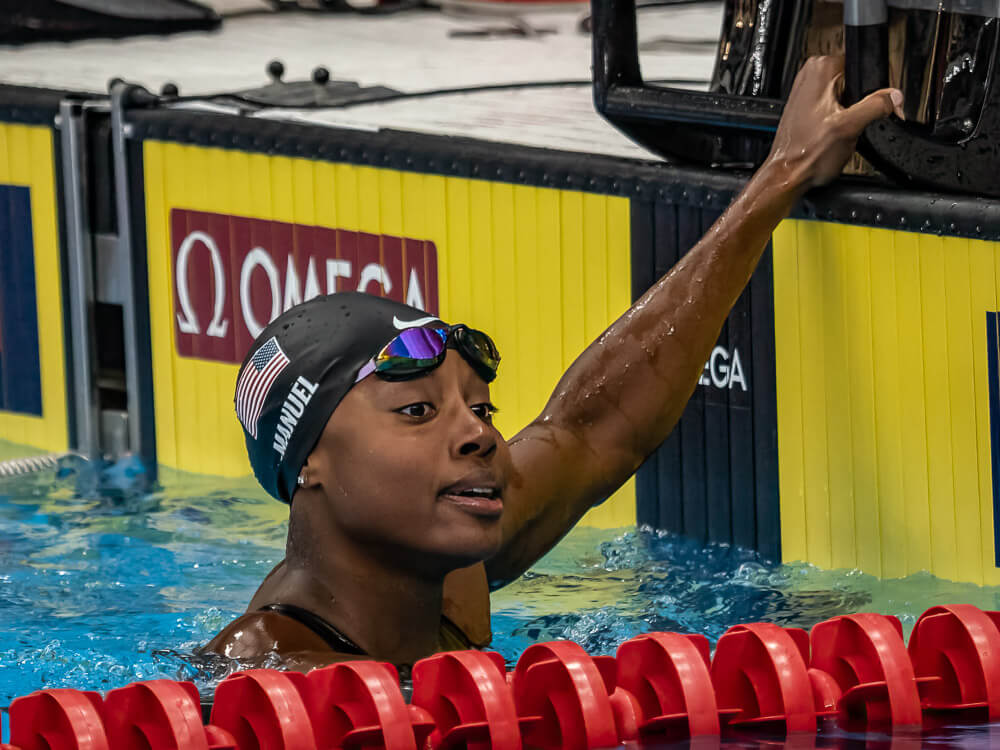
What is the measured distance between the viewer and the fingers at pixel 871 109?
12.5 ft

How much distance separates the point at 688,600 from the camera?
4.37m

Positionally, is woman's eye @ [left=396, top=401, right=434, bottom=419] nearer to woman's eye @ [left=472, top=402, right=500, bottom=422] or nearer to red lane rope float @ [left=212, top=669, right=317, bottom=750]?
woman's eye @ [left=472, top=402, right=500, bottom=422]

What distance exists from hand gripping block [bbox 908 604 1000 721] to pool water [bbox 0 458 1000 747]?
952mm

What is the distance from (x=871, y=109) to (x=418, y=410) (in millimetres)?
1373

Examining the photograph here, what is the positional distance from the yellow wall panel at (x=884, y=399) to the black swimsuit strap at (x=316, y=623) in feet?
5.45

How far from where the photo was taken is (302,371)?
9.66 ft

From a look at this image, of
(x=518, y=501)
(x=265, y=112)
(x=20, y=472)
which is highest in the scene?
(x=265, y=112)

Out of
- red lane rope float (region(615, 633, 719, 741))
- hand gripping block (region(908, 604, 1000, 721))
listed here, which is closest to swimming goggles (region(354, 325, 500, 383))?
red lane rope float (region(615, 633, 719, 741))

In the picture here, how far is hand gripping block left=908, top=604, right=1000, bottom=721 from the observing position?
301 cm

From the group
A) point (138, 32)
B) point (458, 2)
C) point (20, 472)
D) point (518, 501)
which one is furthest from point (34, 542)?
point (458, 2)

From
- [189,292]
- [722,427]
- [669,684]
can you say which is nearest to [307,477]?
[669,684]

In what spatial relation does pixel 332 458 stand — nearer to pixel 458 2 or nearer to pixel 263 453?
pixel 263 453

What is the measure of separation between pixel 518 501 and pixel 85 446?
9.98 feet

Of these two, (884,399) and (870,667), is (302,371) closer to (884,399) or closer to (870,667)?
(870,667)
